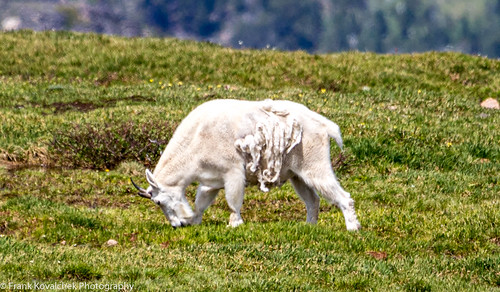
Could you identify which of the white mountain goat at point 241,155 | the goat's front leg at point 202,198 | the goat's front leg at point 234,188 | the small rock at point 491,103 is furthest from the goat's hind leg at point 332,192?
the small rock at point 491,103

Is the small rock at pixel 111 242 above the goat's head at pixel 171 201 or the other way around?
the other way around

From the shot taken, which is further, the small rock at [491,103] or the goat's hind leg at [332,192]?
the small rock at [491,103]

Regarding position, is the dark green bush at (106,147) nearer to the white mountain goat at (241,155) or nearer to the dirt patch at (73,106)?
the dirt patch at (73,106)

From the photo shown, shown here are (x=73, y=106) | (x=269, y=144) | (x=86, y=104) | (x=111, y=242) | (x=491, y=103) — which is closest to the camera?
(x=111, y=242)

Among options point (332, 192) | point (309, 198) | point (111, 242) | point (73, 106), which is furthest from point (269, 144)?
point (73, 106)

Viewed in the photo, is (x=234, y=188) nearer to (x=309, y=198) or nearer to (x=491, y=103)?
(x=309, y=198)

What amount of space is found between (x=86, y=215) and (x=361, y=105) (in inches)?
431

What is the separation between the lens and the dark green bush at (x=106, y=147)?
622 inches

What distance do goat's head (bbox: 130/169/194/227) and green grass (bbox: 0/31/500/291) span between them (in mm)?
296

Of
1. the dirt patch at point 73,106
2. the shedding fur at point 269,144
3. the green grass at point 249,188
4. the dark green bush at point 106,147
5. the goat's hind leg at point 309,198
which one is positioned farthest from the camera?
A: the dirt patch at point 73,106

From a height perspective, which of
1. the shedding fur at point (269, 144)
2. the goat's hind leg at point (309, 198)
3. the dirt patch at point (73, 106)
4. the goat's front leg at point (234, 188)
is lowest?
the dirt patch at point (73, 106)

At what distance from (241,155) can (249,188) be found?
419cm

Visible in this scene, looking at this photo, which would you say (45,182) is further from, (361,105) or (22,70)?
(22,70)

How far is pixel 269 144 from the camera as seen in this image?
10516 millimetres
